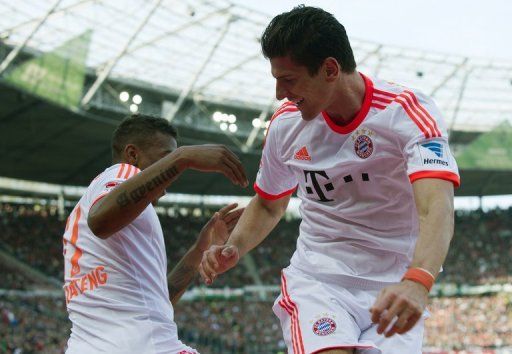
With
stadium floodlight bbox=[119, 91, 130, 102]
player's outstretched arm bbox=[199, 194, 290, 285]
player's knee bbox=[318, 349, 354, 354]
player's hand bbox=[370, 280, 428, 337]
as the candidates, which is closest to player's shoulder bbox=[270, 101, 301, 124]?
player's outstretched arm bbox=[199, 194, 290, 285]

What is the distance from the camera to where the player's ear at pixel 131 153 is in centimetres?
469

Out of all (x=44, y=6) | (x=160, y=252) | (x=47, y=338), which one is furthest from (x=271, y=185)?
(x=44, y=6)

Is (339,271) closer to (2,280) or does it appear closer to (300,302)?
(300,302)

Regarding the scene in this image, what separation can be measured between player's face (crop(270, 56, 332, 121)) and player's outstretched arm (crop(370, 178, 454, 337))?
71 centimetres

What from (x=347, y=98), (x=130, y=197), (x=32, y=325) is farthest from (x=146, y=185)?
(x=32, y=325)

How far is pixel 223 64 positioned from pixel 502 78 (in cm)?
1731

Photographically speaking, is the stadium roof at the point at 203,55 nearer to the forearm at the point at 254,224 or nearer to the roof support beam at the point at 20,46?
the roof support beam at the point at 20,46

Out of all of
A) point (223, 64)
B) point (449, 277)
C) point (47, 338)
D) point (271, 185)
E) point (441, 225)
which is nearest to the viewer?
point (441, 225)

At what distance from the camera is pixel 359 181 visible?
396cm

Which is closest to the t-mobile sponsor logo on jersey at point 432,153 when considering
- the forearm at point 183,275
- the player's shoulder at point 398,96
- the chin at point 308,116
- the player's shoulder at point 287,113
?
the player's shoulder at point 398,96

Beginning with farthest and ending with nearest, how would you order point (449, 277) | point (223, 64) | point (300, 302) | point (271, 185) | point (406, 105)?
point (449, 277) < point (223, 64) < point (271, 185) < point (300, 302) < point (406, 105)

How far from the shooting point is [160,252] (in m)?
4.36

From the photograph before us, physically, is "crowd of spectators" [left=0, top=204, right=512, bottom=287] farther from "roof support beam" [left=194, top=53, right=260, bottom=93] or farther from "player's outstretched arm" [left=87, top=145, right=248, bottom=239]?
"player's outstretched arm" [left=87, top=145, right=248, bottom=239]

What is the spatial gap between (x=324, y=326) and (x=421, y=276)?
42.4 inches
